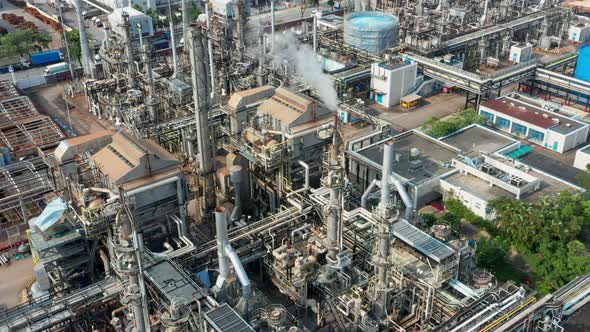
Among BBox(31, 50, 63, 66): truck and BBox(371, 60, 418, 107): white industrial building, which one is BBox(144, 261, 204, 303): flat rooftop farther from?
BBox(31, 50, 63, 66): truck

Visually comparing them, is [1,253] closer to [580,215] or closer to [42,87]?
[42,87]

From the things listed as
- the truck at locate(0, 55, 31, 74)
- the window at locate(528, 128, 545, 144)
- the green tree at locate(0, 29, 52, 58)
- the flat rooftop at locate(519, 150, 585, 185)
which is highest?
the green tree at locate(0, 29, 52, 58)

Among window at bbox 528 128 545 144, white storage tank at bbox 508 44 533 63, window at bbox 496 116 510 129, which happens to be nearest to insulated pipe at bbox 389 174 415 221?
window at bbox 528 128 545 144

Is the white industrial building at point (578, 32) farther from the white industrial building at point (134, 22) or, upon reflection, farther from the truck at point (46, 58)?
the truck at point (46, 58)

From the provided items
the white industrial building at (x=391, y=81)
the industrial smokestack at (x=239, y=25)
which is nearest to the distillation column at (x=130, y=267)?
the industrial smokestack at (x=239, y=25)

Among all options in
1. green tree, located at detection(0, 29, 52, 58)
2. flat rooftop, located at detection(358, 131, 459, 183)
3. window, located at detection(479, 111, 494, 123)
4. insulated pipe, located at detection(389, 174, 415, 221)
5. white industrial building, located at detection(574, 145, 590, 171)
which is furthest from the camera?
green tree, located at detection(0, 29, 52, 58)

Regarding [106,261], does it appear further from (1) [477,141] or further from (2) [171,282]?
(1) [477,141]
